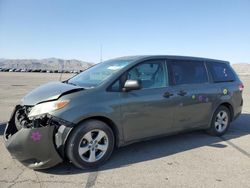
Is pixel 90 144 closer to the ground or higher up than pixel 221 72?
closer to the ground

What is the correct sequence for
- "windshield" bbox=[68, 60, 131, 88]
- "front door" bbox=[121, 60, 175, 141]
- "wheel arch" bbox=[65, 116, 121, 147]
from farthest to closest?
"windshield" bbox=[68, 60, 131, 88], "front door" bbox=[121, 60, 175, 141], "wheel arch" bbox=[65, 116, 121, 147]

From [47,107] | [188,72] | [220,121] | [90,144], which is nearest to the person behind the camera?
[47,107]

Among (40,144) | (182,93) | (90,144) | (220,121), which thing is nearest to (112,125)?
(90,144)

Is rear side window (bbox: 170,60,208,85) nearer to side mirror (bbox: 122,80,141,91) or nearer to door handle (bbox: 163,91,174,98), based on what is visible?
door handle (bbox: 163,91,174,98)

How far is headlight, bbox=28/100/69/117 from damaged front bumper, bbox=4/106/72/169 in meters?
0.12

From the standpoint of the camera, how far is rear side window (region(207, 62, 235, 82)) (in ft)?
20.8

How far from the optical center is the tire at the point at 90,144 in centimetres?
413

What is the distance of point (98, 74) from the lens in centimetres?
513

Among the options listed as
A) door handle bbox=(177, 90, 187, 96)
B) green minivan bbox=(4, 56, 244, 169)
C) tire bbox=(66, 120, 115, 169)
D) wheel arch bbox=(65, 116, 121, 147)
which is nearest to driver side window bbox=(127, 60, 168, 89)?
green minivan bbox=(4, 56, 244, 169)

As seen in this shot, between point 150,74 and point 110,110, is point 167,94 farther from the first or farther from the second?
point 110,110

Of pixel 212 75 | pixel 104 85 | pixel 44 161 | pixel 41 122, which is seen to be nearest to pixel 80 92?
pixel 104 85

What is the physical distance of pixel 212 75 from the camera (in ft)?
20.7

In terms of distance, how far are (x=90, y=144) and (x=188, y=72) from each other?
2632 mm

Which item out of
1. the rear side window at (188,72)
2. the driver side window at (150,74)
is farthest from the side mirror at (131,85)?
the rear side window at (188,72)
